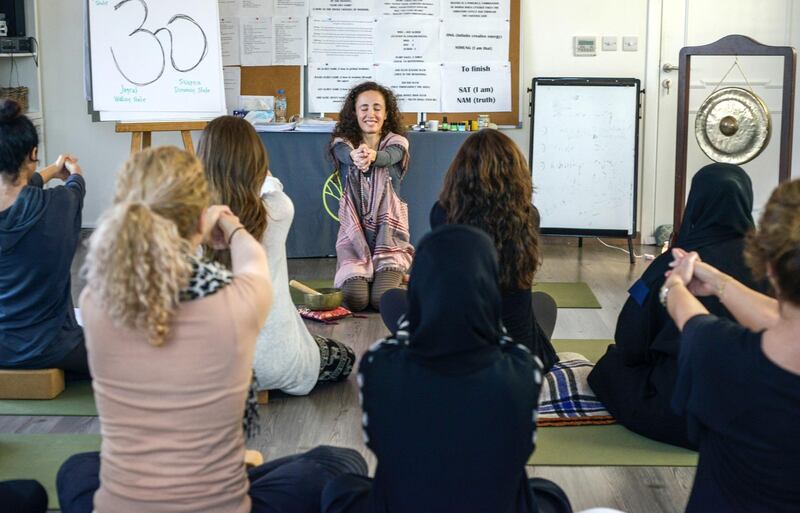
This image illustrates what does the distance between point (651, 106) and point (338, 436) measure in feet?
13.8

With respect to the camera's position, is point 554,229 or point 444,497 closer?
point 444,497

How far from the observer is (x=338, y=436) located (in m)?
3.34

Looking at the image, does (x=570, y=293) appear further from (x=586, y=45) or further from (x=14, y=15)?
(x=14, y=15)

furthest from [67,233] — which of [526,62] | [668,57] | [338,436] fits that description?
[668,57]

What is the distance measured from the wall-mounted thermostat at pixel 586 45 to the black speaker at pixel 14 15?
364 cm

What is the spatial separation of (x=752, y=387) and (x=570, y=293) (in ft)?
11.6

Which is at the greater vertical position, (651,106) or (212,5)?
(212,5)

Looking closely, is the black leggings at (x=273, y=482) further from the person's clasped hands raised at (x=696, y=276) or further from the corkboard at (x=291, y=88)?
the corkboard at (x=291, y=88)

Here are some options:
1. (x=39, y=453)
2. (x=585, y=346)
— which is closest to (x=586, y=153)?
(x=585, y=346)

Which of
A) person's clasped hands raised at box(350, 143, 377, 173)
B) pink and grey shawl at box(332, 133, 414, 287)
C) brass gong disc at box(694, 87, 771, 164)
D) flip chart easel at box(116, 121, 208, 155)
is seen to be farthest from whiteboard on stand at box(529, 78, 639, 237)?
flip chart easel at box(116, 121, 208, 155)

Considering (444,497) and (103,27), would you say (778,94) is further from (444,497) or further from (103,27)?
(444,497)

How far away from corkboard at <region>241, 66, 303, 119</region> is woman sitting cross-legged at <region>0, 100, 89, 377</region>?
3.20m

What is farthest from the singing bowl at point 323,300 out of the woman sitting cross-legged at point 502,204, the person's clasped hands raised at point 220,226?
the person's clasped hands raised at point 220,226

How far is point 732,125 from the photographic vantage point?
6.14 metres
